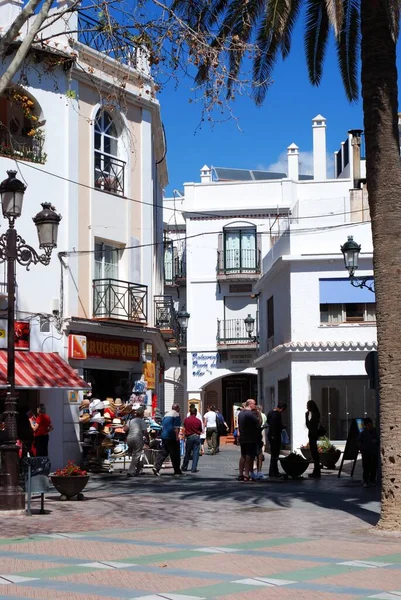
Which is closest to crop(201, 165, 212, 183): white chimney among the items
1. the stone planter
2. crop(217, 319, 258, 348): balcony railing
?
crop(217, 319, 258, 348): balcony railing

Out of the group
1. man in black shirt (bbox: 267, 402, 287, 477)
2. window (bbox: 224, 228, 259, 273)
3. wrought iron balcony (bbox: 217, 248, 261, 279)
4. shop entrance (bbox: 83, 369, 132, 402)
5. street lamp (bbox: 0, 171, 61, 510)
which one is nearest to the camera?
street lamp (bbox: 0, 171, 61, 510)

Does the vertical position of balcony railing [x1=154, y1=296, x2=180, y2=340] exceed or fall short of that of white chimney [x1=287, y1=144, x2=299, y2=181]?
it falls short

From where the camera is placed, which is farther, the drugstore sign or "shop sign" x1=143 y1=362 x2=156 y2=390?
"shop sign" x1=143 y1=362 x2=156 y2=390

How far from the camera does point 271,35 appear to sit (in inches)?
618

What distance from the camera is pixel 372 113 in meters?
13.8

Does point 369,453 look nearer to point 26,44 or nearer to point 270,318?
point 26,44

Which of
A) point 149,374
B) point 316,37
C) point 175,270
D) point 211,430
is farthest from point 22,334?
point 175,270

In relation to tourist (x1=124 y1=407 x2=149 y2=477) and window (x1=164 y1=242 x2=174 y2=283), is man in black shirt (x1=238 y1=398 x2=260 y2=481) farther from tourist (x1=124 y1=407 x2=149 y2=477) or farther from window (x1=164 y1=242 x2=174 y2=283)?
window (x1=164 y1=242 x2=174 y2=283)

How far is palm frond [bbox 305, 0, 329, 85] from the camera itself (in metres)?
16.6

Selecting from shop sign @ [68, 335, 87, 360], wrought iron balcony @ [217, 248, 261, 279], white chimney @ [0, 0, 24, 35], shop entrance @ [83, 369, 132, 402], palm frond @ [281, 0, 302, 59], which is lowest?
shop entrance @ [83, 369, 132, 402]

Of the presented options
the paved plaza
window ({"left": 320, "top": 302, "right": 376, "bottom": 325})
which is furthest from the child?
window ({"left": 320, "top": 302, "right": 376, "bottom": 325})

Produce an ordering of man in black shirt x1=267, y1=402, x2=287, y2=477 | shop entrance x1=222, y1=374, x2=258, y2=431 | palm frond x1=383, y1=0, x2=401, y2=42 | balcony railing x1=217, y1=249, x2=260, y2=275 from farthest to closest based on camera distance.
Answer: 1. shop entrance x1=222, y1=374, x2=258, y2=431
2. balcony railing x1=217, y1=249, x2=260, y2=275
3. man in black shirt x1=267, y1=402, x2=287, y2=477
4. palm frond x1=383, y1=0, x2=401, y2=42

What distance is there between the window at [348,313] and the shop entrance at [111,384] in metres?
7.21

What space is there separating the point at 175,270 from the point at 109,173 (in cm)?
2452
